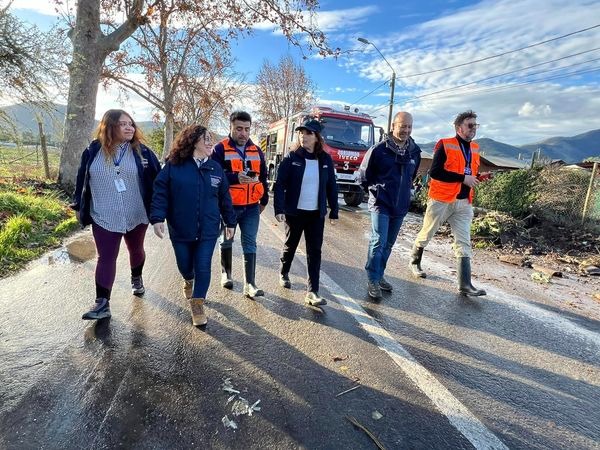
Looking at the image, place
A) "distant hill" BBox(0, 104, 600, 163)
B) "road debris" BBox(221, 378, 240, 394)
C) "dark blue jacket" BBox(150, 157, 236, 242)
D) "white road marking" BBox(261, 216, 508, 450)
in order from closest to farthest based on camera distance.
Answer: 1. "white road marking" BBox(261, 216, 508, 450)
2. "road debris" BBox(221, 378, 240, 394)
3. "dark blue jacket" BBox(150, 157, 236, 242)
4. "distant hill" BBox(0, 104, 600, 163)

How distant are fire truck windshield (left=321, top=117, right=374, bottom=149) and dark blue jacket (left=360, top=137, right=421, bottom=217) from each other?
28.8 feet

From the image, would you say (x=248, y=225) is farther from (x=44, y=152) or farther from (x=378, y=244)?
(x=44, y=152)

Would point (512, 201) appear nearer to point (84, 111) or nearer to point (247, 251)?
point (247, 251)

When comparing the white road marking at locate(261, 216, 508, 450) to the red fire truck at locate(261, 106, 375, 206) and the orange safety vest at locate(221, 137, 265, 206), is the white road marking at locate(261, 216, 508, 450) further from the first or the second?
the red fire truck at locate(261, 106, 375, 206)

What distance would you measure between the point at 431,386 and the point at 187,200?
239cm

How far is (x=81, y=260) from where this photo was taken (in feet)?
17.6

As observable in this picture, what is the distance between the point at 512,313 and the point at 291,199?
2730 millimetres

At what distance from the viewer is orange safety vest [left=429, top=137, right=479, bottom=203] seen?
15.7ft

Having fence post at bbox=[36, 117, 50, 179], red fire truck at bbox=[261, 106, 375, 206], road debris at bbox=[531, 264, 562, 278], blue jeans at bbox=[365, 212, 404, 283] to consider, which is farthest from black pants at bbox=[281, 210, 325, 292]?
fence post at bbox=[36, 117, 50, 179]

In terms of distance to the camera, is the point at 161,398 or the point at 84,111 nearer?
the point at 161,398

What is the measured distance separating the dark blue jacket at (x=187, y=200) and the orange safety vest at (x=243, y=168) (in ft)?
1.85

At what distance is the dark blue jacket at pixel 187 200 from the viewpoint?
11.0ft

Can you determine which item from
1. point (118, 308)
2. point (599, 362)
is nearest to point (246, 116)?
point (118, 308)

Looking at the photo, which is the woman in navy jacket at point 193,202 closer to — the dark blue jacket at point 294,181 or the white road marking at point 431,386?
the dark blue jacket at point 294,181
